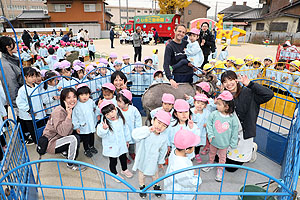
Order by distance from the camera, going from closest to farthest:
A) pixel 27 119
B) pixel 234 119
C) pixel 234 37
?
pixel 234 119 → pixel 27 119 → pixel 234 37

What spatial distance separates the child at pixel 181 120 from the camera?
293 centimetres

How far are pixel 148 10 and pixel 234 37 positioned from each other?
6472cm

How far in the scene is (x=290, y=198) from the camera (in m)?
1.72

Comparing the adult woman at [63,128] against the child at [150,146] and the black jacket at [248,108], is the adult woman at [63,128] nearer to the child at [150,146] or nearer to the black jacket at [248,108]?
the child at [150,146]

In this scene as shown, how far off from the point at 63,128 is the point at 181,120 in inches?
75.9

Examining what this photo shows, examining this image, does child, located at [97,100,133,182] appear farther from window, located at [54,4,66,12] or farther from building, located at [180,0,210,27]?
building, located at [180,0,210,27]

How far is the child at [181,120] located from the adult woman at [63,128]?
5.41 feet

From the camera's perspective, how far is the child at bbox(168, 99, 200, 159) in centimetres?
293

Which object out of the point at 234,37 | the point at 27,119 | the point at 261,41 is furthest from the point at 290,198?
the point at 261,41

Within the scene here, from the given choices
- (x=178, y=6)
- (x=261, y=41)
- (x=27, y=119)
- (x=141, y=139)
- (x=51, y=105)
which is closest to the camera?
(x=141, y=139)

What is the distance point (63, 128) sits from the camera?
336cm

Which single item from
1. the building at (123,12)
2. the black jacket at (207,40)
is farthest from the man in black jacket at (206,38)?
the building at (123,12)

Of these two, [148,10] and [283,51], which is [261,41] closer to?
[283,51]

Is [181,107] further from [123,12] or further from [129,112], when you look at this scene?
[123,12]
